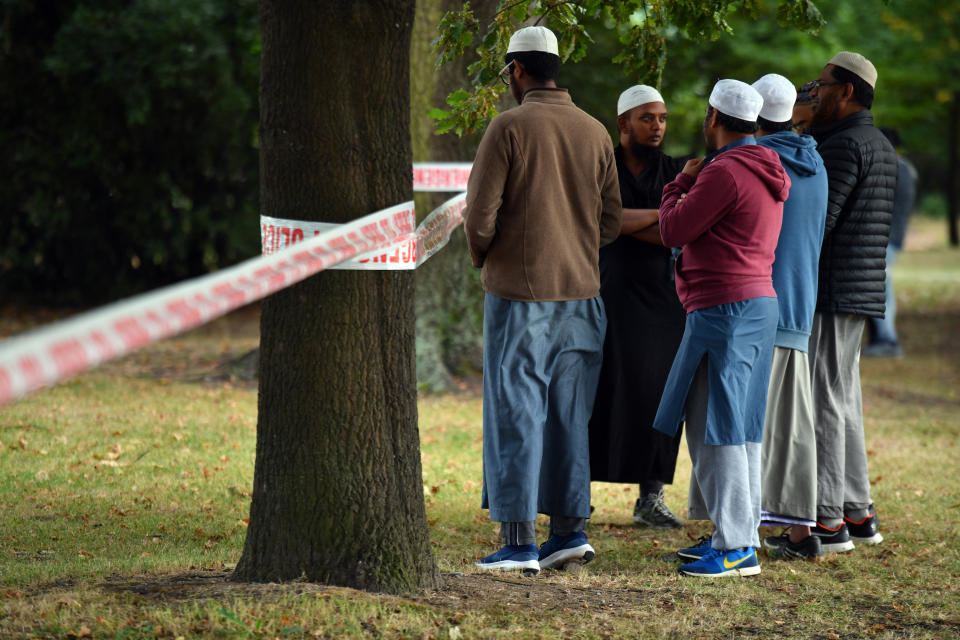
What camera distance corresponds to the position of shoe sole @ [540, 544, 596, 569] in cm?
509

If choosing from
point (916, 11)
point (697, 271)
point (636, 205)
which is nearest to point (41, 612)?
point (697, 271)

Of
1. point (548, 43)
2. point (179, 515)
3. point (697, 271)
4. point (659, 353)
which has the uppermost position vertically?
point (548, 43)

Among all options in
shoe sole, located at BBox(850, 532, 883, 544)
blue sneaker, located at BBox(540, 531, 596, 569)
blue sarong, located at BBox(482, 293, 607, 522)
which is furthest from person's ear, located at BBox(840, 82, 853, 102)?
blue sneaker, located at BBox(540, 531, 596, 569)

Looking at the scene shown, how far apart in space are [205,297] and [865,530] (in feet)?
13.0

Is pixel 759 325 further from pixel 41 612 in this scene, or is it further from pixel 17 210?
pixel 17 210

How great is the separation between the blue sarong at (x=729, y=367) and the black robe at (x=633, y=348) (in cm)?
65

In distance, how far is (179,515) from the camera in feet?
19.6

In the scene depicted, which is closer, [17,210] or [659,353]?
[659,353]

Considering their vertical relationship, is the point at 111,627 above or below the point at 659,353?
below

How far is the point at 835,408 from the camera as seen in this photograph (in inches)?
223

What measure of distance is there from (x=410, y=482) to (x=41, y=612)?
133 cm

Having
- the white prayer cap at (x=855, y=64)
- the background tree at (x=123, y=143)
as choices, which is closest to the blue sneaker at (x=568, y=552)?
the white prayer cap at (x=855, y=64)

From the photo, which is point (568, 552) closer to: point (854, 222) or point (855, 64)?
point (854, 222)

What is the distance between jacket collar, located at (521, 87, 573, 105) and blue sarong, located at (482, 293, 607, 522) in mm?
877
